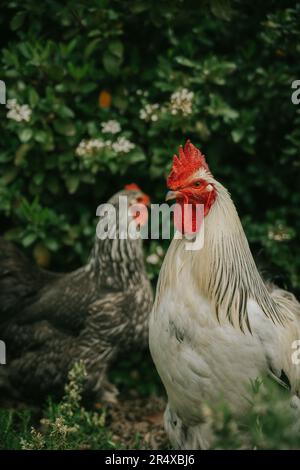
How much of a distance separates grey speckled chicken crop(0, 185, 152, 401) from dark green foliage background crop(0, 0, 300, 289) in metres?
0.37

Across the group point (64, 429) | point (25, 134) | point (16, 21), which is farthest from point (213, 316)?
point (16, 21)

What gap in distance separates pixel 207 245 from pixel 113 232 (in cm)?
138

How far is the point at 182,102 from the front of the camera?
4.38 meters

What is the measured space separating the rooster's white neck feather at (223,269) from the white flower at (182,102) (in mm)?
1516

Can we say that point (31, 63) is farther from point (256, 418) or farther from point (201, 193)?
point (256, 418)

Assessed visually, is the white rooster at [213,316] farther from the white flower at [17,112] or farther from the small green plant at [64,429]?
the white flower at [17,112]

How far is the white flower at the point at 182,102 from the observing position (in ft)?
14.3

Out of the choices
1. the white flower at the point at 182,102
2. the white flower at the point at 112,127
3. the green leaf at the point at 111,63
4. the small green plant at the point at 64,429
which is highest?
the green leaf at the point at 111,63

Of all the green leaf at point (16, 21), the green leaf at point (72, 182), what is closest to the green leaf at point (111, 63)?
the green leaf at point (16, 21)

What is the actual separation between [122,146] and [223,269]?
1751 mm

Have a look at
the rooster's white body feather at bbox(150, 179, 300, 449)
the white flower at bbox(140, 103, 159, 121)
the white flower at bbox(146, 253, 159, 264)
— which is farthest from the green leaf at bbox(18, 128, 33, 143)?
the rooster's white body feather at bbox(150, 179, 300, 449)

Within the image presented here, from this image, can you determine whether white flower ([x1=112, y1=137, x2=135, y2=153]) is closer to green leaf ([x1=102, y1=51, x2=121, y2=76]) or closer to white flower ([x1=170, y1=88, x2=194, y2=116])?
white flower ([x1=170, y1=88, x2=194, y2=116])

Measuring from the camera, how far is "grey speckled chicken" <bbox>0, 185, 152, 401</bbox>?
13.4 feet
